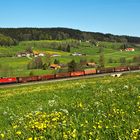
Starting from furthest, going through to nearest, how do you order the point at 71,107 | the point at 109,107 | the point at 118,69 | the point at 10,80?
the point at 118,69
the point at 10,80
the point at 71,107
the point at 109,107

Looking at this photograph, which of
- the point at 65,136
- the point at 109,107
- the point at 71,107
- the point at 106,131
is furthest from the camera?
the point at 71,107

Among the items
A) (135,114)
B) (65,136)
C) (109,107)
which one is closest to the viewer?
(65,136)

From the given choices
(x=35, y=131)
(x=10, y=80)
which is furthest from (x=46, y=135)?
(x=10, y=80)

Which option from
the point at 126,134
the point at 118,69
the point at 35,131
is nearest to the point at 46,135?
the point at 35,131

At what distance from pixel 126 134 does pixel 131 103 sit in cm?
490

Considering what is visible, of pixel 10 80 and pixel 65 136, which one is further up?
pixel 65 136

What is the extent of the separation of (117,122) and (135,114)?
141 centimetres

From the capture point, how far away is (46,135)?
8992mm

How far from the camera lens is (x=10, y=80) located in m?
89.4

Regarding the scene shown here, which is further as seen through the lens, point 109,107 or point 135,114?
point 109,107

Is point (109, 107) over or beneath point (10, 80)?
over

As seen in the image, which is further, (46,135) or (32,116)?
(32,116)

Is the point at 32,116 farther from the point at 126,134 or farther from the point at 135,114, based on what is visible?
the point at 126,134

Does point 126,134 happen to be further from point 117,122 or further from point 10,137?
point 10,137
